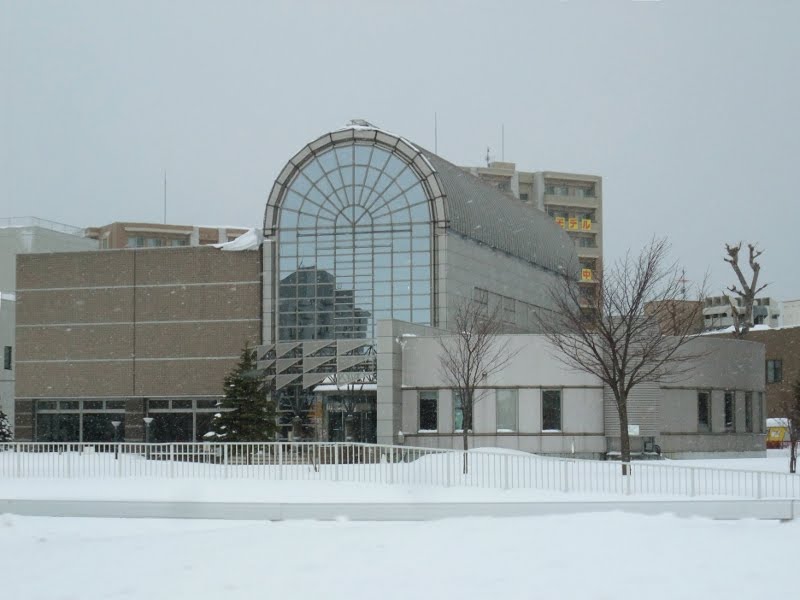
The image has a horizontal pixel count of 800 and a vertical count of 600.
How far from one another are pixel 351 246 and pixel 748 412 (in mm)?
18137

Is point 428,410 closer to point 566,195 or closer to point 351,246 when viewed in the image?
point 351,246

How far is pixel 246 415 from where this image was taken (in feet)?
136

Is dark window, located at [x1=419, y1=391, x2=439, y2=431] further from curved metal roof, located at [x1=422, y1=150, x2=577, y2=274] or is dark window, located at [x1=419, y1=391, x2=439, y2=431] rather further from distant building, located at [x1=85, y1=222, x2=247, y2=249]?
distant building, located at [x1=85, y1=222, x2=247, y2=249]

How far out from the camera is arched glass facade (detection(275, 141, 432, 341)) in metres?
48.1

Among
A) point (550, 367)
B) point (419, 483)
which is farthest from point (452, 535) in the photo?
point (550, 367)

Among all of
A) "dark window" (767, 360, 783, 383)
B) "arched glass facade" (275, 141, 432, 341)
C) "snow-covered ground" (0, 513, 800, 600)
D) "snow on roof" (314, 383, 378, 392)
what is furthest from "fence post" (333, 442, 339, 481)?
"dark window" (767, 360, 783, 383)

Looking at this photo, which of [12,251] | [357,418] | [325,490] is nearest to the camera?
[325,490]

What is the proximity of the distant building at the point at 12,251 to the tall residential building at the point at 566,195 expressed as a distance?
4289 centimetres

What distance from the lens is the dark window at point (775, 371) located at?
2714 inches

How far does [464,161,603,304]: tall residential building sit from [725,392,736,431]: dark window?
60876 millimetres

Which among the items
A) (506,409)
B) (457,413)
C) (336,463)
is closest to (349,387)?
(457,413)

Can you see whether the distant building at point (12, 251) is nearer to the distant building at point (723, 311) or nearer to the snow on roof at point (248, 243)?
the snow on roof at point (248, 243)

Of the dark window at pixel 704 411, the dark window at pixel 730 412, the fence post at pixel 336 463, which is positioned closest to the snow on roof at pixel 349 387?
the dark window at pixel 704 411

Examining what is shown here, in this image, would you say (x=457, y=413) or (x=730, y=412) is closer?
(x=457, y=413)
